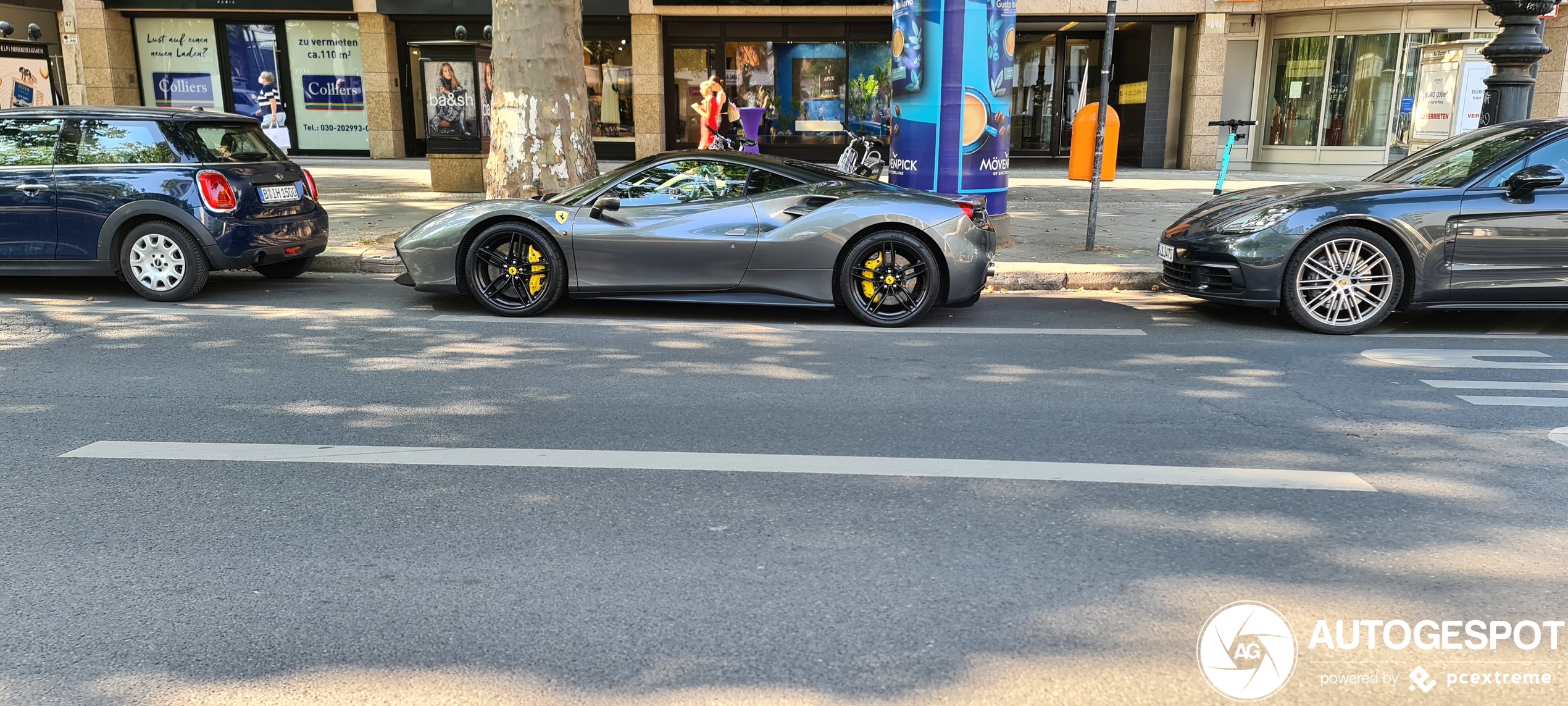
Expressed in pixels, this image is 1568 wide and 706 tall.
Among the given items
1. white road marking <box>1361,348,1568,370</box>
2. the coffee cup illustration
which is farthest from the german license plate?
white road marking <box>1361,348,1568,370</box>

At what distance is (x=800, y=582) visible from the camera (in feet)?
10.5

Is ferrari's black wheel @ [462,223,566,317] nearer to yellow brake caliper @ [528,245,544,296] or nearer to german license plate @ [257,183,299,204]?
yellow brake caliper @ [528,245,544,296]

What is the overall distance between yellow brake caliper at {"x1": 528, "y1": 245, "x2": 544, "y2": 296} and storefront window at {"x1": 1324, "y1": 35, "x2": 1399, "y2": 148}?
55.9 feet

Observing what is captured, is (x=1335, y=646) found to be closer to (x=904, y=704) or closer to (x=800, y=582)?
(x=904, y=704)

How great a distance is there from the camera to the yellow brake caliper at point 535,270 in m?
7.41

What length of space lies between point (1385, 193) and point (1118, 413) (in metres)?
3.43

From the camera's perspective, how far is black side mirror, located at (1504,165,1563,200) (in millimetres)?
6680

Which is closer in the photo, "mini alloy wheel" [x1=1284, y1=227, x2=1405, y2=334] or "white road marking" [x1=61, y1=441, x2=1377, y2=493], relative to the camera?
"white road marking" [x1=61, y1=441, x2=1377, y2=493]

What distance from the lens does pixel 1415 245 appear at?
682cm

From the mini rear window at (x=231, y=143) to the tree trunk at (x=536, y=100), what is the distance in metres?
2.67

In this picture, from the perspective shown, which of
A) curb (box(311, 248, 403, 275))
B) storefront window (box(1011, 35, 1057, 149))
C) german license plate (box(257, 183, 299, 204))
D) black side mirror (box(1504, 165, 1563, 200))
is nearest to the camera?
black side mirror (box(1504, 165, 1563, 200))

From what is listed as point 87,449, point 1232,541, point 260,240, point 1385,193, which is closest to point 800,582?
point 1232,541

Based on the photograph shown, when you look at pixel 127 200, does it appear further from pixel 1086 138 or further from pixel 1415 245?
pixel 1415 245

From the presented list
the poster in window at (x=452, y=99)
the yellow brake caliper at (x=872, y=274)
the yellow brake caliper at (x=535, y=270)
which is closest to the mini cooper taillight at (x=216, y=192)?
the yellow brake caliper at (x=535, y=270)
